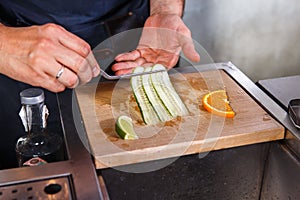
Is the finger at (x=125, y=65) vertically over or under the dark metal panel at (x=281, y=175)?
over

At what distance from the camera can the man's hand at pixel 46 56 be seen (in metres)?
1.02

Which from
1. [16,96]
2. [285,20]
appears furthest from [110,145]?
[285,20]

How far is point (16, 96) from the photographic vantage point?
4.75 feet

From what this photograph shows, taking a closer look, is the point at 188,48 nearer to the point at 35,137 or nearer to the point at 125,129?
the point at 125,129

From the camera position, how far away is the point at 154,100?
44.9 inches

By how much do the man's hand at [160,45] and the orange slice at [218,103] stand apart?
0.13m

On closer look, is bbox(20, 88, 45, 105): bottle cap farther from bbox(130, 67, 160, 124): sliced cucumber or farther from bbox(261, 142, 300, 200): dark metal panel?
bbox(261, 142, 300, 200): dark metal panel

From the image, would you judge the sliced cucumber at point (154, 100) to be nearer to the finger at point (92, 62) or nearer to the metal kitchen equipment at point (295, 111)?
the finger at point (92, 62)

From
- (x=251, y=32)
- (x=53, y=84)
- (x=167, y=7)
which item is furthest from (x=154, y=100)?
(x=251, y=32)

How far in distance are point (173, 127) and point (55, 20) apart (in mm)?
611

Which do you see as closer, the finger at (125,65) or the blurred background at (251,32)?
the finger at (125,65)

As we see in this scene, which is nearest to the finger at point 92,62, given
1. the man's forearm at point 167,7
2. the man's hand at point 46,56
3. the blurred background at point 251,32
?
the man's hand at point 46,56

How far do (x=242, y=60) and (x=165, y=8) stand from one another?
0.92 metres

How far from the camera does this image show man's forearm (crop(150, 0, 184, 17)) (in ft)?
4.73
